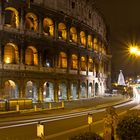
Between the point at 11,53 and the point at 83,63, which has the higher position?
the point at 11,53

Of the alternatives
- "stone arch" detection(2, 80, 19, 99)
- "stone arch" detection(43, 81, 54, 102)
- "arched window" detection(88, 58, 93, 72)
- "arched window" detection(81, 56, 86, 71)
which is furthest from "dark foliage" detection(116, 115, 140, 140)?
"arched window" detection(88, 58, 93, 72)

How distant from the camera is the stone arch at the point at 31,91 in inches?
1901

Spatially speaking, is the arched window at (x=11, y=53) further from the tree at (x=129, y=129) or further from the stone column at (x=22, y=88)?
the tree at (x=129, y=129)

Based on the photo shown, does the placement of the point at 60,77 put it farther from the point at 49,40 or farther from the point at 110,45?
the point at 110,45

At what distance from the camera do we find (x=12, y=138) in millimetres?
17422

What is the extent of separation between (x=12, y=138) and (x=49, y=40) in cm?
3399

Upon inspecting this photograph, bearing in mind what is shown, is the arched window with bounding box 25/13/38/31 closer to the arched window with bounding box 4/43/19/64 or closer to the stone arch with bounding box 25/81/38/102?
the arched window with bounding box 4/43/19/64

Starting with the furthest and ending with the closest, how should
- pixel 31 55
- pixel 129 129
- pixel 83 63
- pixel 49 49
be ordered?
pixel 83 63, pixel 49 49, pixel 31 55, pixel 129 129

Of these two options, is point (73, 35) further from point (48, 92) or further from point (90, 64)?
point (48, 92)

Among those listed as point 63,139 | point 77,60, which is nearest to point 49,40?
point 77,60

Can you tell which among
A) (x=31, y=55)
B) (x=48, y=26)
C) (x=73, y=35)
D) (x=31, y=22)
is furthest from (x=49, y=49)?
(x=73, y=35)

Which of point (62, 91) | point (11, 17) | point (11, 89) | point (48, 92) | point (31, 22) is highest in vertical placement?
point (11, 17)

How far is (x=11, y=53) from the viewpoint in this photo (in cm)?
4516

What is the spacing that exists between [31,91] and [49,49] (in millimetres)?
6612
